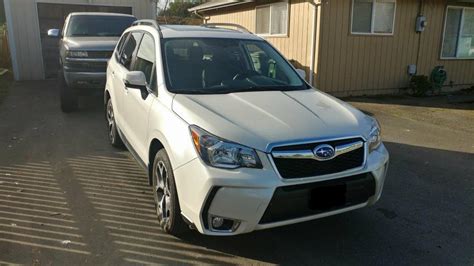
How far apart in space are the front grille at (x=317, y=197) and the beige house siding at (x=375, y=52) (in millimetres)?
7657

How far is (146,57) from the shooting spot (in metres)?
4.39

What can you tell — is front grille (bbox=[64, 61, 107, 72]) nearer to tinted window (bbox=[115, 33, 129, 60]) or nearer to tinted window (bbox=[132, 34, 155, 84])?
tinted window (bbox=[115, 33, 129, 60])

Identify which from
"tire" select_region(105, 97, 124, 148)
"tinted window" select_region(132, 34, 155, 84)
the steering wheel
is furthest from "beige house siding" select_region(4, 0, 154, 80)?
the steering wheel

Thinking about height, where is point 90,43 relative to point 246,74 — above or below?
above

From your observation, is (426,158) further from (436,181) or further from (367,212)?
(367,212)

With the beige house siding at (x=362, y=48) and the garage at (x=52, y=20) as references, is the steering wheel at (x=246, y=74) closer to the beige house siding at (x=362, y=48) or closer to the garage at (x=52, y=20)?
the beige house siding at (x=362, y=48)

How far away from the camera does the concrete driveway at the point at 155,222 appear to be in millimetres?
3258

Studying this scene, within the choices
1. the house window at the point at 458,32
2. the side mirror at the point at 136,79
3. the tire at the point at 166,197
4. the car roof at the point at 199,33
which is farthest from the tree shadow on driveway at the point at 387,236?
the house window at the point at 458,32

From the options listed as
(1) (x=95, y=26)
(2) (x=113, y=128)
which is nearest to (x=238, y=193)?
(2) (x=113, y=128)

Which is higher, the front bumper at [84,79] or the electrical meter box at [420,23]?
the electrical meter box at [420,23]

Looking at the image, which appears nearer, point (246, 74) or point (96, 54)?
point (246, 74)

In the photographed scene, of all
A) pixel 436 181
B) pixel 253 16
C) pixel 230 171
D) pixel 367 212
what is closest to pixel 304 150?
pixel 230 171

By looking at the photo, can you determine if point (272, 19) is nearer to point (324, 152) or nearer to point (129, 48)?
point (129, 48)

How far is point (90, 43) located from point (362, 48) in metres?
6.91
